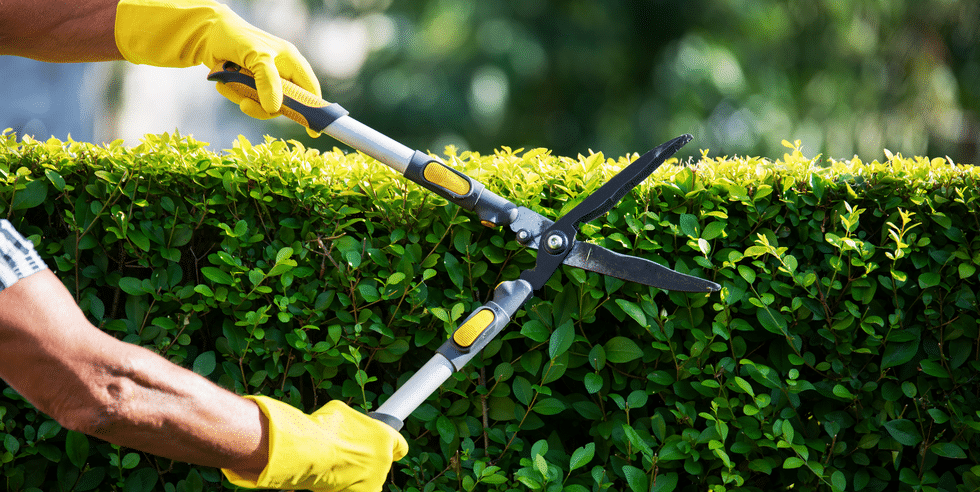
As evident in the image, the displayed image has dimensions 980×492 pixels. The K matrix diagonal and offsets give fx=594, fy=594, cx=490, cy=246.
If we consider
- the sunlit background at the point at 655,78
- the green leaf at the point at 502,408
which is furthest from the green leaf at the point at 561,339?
the sunlit background at the point at 655,78

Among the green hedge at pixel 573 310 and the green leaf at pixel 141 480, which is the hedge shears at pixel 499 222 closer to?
the green hedge at pixel 573 310

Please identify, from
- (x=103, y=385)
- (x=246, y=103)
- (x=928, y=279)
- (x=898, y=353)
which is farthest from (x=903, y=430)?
(x=246, y=103)

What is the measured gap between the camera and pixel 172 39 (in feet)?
5.93

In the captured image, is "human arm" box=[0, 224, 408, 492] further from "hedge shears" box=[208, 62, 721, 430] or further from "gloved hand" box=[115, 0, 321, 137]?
"gloved hand" box=[115, 0, 321, 137]

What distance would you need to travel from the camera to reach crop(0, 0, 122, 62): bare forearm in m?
1.74

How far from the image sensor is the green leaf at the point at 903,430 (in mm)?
1719

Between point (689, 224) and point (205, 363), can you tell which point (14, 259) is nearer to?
point (205, 363)

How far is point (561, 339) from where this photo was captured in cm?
169

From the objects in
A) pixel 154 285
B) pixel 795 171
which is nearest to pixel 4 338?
pixel 154 285

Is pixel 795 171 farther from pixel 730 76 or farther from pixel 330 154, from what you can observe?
pixel 730 76

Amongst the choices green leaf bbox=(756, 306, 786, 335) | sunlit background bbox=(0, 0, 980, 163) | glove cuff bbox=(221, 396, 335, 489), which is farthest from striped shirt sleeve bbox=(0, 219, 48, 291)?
sunlit background bbox=(0, 0, 980, 163)

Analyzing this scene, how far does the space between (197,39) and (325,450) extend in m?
1.29

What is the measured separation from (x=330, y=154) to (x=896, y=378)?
191 cm

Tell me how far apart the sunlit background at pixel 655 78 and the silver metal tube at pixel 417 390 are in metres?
7.02
